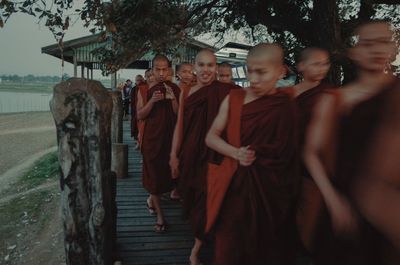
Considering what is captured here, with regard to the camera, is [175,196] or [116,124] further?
[116,124]

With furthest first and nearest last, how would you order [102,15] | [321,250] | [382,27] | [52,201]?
[52,201] < [102,15] < [321,250] < [382,27]

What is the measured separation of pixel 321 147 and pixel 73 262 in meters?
2.05

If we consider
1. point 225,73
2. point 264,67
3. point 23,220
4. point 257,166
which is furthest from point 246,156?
point 23,220

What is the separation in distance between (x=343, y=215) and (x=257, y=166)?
0.72 meters

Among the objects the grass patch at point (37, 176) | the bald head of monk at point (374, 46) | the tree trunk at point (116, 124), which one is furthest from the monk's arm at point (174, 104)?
the grass patch at point (37, 176)

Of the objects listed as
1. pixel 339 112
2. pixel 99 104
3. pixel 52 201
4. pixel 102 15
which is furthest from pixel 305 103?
pixel 52 201

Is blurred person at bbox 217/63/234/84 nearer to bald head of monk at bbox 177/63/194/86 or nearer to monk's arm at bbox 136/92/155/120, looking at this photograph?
bald head of monk at bbox 177/63/194/86

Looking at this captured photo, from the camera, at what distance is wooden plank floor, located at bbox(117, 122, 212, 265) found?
3598 mm

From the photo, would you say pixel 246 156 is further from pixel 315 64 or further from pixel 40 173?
pixel 40 173

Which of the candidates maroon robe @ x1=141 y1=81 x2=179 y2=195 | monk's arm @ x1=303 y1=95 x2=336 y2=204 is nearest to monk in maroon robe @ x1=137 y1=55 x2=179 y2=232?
maroon robe @ x1=141 y1=81 x2=179 y2=195

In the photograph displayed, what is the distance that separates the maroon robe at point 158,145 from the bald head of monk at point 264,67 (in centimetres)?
198

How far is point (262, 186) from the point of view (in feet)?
8.12

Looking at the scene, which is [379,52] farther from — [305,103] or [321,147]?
[305,103]

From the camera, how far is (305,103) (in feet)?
10.1
